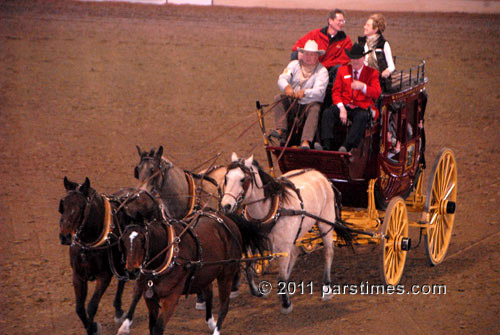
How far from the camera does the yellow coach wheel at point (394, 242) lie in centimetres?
798

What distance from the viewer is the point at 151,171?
7.38 metres

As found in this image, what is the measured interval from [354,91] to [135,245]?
3.25 m

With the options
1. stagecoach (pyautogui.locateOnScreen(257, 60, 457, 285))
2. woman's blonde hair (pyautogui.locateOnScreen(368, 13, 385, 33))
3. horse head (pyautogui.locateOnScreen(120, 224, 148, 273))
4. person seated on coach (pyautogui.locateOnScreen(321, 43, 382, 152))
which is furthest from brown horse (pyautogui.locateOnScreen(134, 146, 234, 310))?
woman's blonde hair (pyautogui.locateOnScreen(368, 13, 385, 33))

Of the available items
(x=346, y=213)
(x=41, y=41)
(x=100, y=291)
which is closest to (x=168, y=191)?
(x=100, y=291)

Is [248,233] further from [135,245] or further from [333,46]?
[333,46]

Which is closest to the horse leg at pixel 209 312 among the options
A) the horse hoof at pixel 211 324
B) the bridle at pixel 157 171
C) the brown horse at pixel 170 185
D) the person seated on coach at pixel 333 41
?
the horse hoof at pixel 211 324

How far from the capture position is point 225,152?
14.1 metres

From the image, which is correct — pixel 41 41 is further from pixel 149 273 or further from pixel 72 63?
pixel 149 273

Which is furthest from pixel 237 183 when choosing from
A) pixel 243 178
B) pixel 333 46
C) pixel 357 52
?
pixel 333 46

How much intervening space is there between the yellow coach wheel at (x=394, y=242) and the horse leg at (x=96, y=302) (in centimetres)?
283

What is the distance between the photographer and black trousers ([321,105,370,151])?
785cm

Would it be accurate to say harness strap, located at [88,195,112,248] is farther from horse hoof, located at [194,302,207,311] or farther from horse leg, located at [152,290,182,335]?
horse hoof, located at [194,302,207,311]

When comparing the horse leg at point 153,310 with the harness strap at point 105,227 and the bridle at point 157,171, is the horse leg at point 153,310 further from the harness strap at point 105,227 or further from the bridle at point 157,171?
the bridle at point 157,171

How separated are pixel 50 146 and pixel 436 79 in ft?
33.2
